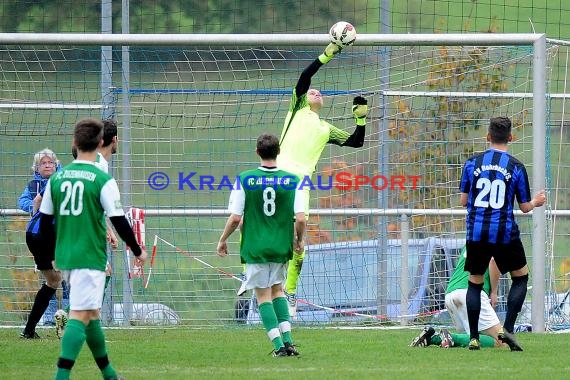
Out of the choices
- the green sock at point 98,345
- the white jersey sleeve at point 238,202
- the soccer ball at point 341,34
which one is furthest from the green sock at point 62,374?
the soccer ball at point 341,34

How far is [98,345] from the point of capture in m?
8.70

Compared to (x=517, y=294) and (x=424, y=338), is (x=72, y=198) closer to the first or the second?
(x=424, y=338)

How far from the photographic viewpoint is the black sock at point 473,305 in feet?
35.1

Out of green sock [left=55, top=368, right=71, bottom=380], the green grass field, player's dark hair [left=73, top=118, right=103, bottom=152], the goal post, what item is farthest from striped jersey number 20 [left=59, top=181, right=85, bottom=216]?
the goal post

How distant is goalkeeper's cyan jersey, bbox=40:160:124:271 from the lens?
335 inches

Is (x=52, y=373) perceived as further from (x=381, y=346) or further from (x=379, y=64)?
(x=379, y=64)

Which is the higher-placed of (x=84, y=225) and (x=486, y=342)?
(x=84, y=225)

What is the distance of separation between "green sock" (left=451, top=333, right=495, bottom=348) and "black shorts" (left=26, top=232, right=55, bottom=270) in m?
3.73

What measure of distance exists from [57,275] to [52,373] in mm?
2595

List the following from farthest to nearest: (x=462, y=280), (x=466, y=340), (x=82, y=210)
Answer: (x=462, y=280), (x=466, y=340), (x=82, y=210)

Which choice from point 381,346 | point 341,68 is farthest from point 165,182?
point 381,346

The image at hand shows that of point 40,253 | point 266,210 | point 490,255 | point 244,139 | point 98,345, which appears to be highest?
point 244,139

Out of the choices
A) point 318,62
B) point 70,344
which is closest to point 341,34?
point 318,62

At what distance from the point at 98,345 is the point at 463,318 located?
4.08 meters
